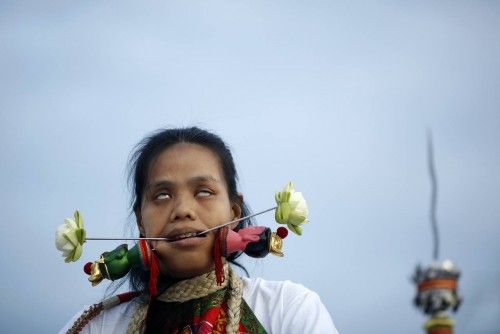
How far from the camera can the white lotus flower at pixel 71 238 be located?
2709mm

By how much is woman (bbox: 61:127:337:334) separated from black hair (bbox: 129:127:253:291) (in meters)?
0.05

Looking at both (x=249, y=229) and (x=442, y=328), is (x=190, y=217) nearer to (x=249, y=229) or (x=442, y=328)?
(x=249, y=229)

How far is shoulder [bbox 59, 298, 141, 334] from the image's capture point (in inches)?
115

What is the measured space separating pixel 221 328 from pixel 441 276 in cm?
165

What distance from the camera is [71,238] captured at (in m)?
2.70

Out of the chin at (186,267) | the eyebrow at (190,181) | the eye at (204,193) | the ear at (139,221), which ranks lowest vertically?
the chin at (186,267)

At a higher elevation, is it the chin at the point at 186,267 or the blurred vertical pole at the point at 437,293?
the blurred vertical pole at the point at 437,293

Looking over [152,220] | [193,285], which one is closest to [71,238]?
[152,220]

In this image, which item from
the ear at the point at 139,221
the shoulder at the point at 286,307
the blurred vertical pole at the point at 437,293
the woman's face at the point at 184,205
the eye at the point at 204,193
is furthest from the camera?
the ear at the point at 139,221

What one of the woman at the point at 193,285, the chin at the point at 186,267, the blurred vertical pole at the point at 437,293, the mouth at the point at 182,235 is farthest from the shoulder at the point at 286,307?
the blurred vertical pole at the point at 437,293

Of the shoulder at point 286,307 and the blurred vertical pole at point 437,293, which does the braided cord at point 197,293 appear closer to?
the shoulder at point 286,307

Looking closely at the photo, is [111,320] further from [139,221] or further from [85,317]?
[139,221]

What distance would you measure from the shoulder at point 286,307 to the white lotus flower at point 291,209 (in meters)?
0.27

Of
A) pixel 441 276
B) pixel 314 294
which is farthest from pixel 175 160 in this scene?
pixel 441 276
